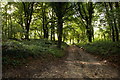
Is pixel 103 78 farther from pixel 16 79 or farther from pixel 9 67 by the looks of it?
pixel 9 67

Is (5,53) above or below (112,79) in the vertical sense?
above

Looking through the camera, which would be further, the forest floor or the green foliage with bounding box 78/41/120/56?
the green foliage with bounding box 78/41/120/56

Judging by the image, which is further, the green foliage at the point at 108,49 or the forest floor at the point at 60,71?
the green foliage at the point at 108,49

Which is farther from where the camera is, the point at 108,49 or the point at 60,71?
the point at 108,49

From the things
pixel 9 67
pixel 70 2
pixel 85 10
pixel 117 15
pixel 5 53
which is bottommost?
pixel 9 67

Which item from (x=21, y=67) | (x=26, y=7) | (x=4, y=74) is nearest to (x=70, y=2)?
(x=26, y=7)

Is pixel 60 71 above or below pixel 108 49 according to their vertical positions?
below

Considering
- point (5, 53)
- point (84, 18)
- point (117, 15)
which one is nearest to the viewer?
point (5, 53)

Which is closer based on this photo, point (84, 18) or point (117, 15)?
point (117, 15)

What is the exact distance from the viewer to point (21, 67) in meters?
6.58

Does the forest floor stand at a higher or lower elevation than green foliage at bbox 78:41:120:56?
lower

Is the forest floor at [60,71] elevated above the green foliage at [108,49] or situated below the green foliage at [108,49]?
below

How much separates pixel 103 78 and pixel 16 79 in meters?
4.79

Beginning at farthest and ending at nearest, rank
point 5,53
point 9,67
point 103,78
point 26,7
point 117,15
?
1. point 26,7
2. point 117,15
3. point 5,53
4. point 9,67
5. point 103,78
